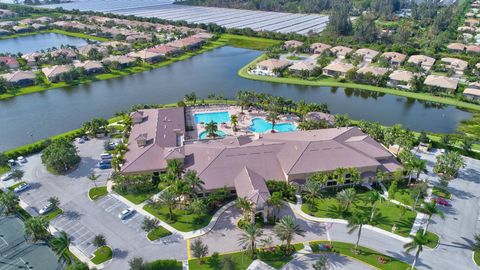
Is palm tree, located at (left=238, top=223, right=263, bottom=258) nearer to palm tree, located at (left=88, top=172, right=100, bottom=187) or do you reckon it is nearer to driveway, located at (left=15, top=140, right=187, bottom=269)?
driveway, located at (left=15, top=140, right=187, bottom=269)

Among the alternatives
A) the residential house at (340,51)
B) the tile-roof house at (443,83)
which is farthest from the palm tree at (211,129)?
the residential house at (340,51)

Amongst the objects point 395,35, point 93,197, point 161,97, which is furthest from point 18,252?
point 395,35

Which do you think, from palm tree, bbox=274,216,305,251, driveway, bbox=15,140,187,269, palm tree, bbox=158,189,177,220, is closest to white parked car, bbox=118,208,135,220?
driveway, bbox=15,140,187,269

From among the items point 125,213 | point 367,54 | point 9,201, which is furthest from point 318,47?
point 9,201

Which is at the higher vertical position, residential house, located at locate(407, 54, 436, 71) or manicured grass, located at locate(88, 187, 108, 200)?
residential house, located at locate(407, 54, 436, 71)

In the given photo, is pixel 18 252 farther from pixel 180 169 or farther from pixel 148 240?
pixel 180 169

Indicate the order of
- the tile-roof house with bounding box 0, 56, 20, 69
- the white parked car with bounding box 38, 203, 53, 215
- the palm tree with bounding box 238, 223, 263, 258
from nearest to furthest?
1. the palm tree with bounding box 238, 223, 263, 258
2. the white parked car with bounding box 38, 203, 53, 215
3. the tile-roof house with bounding box 0, 56, 20, 69

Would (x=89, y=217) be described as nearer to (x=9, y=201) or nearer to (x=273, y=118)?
(x=9, y=201)
